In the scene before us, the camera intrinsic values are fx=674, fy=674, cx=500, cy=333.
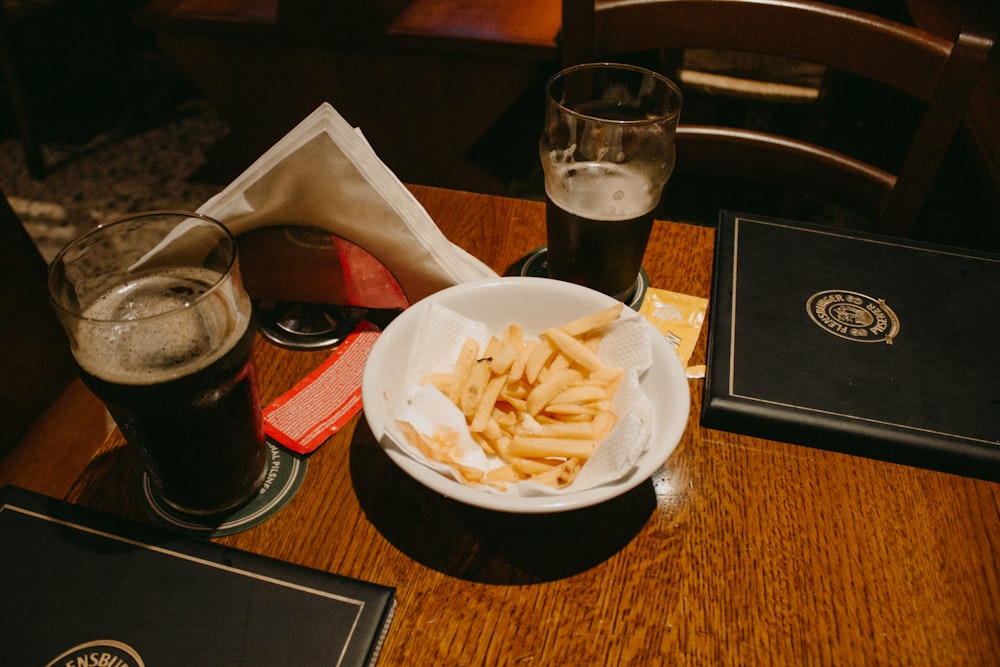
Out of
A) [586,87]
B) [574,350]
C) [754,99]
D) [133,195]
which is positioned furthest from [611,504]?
[133,195]

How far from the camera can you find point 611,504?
755mm

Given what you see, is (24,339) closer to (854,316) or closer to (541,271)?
(541,271)

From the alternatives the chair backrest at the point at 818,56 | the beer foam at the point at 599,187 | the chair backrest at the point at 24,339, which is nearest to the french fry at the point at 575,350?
the beer foam at the point at 599,187

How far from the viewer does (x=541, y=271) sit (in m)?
1.06

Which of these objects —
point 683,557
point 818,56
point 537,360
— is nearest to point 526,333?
point 537,360

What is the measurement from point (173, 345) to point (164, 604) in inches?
9.6

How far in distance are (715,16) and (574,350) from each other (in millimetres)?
824

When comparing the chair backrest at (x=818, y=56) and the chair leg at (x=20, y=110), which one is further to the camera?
the chair leg at (x=20, y=110)

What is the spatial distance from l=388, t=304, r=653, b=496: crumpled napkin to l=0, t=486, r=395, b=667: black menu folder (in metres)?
0.16

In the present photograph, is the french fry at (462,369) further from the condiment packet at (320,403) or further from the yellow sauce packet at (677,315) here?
the yellow sauce packet at (677,315)

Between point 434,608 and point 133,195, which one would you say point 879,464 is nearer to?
point 434,608

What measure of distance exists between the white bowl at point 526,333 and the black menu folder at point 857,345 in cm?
11

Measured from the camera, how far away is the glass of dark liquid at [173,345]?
61 cm

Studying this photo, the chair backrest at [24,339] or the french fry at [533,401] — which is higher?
the french fry at [533,401]
